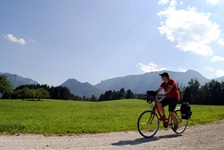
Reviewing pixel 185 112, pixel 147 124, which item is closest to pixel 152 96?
pixel 147 124

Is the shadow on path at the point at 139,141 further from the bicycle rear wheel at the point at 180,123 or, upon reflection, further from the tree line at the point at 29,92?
the tree line at the point at 29,92

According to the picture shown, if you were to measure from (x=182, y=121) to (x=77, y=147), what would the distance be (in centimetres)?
607

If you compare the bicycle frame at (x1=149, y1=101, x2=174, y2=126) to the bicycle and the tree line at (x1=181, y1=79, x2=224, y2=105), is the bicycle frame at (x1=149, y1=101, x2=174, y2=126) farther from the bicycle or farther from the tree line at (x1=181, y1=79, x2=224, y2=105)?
the tree line at (x1=181, y1=79, x2=224, y2=105)

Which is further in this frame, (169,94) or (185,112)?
(185,112)

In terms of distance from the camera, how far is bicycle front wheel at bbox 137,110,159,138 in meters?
11.3

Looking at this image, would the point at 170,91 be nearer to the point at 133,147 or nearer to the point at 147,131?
the point at 147,131

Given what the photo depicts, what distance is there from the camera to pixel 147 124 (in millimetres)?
11430

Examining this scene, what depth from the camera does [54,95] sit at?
168125 millimetres

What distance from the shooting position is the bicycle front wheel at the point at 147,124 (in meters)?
11.3

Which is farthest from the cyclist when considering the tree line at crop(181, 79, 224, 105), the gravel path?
the tree line at crop(181, 79, 224, 105)

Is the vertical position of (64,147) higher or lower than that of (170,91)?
lower

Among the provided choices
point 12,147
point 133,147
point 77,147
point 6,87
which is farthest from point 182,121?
point 6,87

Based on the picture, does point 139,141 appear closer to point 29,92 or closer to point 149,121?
point 149,121

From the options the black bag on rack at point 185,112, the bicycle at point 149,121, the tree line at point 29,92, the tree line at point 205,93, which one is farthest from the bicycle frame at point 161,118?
the tree line at point 205,93
